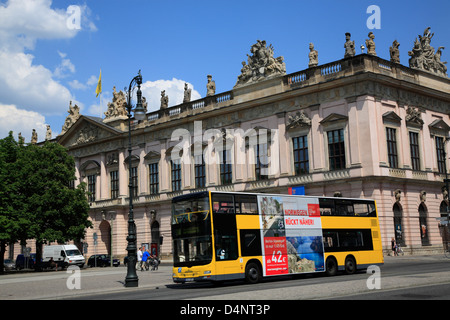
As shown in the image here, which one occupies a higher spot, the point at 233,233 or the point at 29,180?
the point at 29,180

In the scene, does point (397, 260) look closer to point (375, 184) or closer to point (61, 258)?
point (375, 184)

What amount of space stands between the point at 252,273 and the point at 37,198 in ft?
98.1

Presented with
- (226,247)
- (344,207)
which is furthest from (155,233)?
(226,247)

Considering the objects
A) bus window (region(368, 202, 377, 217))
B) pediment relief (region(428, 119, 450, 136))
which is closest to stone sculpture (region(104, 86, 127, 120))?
pediment relief (region(428, 119, 450, 136))

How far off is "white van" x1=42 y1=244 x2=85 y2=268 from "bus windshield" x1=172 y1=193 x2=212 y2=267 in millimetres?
32750

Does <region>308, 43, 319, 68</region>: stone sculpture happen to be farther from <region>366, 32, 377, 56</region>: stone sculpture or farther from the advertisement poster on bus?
the advertisement poster on bus

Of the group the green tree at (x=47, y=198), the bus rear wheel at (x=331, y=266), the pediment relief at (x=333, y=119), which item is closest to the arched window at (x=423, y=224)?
the pediment relief at (x=333, y=119)

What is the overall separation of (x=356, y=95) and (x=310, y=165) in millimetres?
6908

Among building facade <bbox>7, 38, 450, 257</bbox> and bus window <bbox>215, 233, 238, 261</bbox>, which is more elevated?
building facade <bbox>7, 38, 450, 257</bbox>

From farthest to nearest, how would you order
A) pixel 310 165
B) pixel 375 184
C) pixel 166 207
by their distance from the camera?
1. pixel 166 207
2. pixel 310 165
3. pixel 375 184

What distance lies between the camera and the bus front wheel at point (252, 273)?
929 inches

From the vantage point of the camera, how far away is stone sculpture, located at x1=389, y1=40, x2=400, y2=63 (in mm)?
46312
